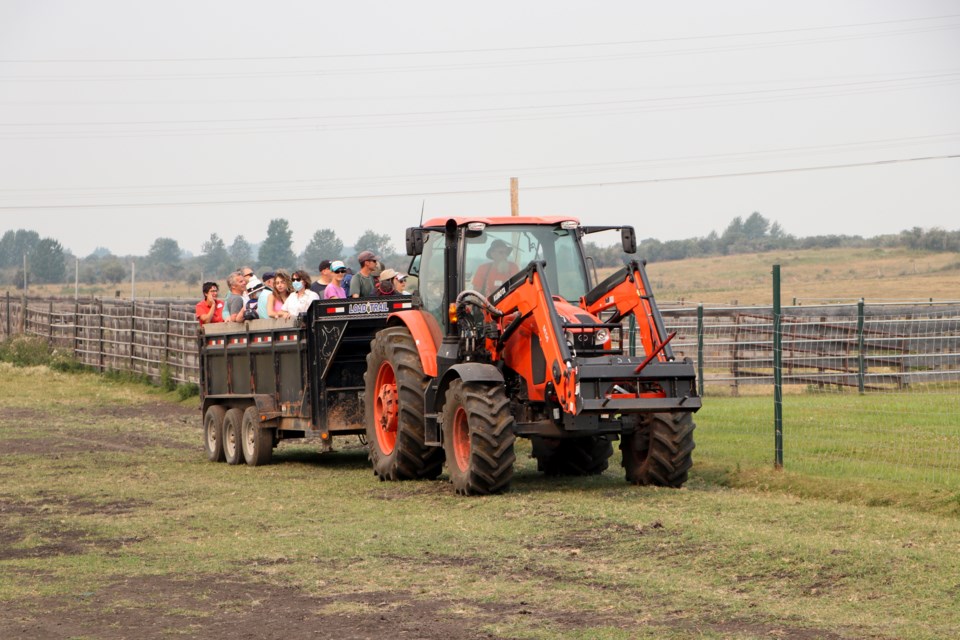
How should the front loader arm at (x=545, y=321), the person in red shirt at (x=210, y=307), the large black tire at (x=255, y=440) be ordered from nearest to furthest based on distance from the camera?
the front loader arm at (x=545, y=321)
the large black tire at (x=255, y=440)
the person in red shirt at (x=210, y=307)

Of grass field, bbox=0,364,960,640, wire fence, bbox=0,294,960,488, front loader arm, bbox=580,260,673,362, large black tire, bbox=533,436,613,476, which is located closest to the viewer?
grass field, bbox=0,364,960,640

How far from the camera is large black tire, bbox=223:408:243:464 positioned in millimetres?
16750

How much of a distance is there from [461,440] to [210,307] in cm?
745

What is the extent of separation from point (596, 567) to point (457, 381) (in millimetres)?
3967

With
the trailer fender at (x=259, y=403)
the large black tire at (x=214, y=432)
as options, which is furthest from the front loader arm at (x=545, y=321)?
the large black tire at (x=214, y=432)

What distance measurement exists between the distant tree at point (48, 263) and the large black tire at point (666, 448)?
388 feet

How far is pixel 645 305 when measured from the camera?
12.5 meters

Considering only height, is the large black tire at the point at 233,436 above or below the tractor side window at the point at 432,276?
below

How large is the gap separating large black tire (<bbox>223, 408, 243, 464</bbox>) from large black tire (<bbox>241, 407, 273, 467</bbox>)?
174 millimetres

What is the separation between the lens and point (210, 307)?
757 inches

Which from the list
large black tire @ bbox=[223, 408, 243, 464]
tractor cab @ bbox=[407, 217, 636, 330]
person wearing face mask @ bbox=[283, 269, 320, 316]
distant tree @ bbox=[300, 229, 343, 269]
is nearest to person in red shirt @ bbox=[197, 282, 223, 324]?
large black tire @ bbox=[223, 408, 243, 464]

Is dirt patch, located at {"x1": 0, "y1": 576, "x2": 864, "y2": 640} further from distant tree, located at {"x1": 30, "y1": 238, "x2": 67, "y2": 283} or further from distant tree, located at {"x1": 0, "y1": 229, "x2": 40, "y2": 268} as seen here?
distant tree, located at {"x1": 0, "y1": 229, "x2": 40, "y2": 268}

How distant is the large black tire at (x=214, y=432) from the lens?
17.3 meters

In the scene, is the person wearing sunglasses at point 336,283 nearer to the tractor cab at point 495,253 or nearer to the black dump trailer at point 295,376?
the black dump trailer at point 295,376
